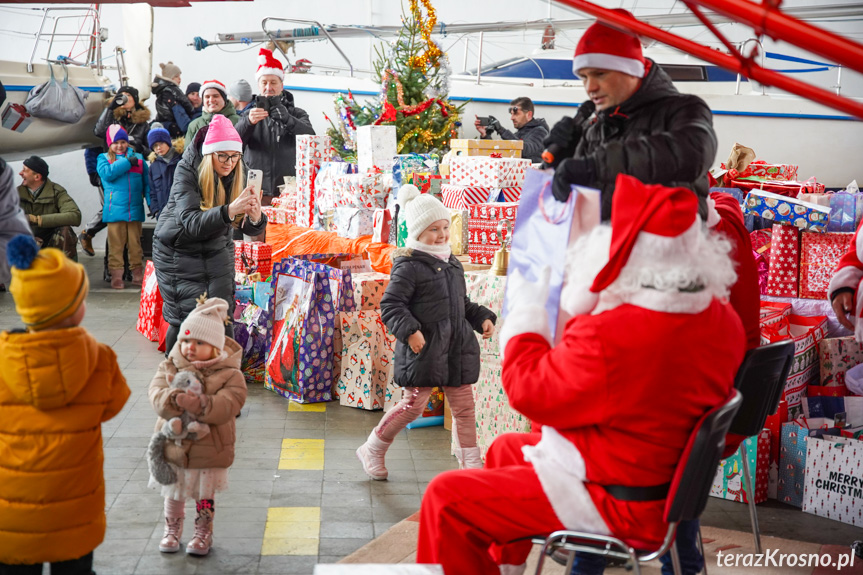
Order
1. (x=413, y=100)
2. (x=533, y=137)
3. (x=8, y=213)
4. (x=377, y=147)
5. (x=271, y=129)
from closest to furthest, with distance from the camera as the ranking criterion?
(x=8, y=213) → (x=377, y=147) → (x=413, y=100) → (x=271, y=129) → (x=533, y=137)

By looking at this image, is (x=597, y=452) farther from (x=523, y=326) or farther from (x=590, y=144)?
(x=590, y=144)

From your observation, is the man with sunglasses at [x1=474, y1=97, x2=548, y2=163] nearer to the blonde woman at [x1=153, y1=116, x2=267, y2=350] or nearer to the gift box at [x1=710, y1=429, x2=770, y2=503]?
the blonde woman at [x1=153, y1=116, x2=267, y2=350]

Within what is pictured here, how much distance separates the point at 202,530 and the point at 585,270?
1.99m

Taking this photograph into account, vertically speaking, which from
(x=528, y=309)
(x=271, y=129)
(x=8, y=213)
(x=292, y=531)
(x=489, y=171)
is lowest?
(x=292, y=531)

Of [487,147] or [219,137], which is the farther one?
[487,147]

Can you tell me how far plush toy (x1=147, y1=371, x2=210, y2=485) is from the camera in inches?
124

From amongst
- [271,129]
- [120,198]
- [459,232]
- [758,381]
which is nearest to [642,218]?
[758,381]

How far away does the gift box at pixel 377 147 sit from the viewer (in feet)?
20.7

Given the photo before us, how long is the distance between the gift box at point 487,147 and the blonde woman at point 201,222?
6.45 feet

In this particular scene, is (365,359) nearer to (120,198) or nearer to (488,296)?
(488,296)

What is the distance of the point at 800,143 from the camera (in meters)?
10.9

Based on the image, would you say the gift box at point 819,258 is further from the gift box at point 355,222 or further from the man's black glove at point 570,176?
the gift box at point 355,222

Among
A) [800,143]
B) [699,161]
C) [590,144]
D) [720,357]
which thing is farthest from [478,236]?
[800,143]

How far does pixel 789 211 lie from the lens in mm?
4355
